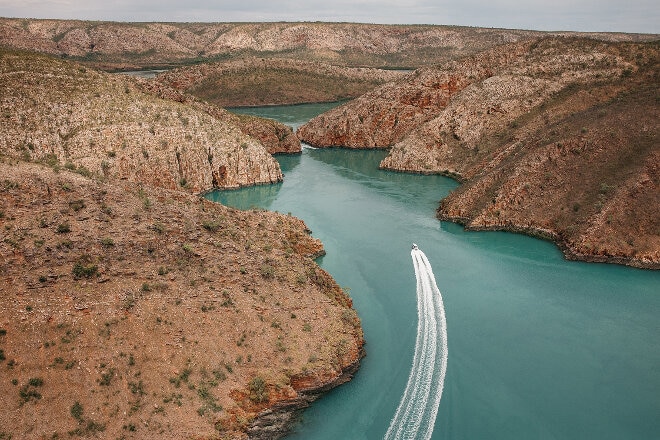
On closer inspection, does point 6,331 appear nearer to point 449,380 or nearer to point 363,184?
point 449,380

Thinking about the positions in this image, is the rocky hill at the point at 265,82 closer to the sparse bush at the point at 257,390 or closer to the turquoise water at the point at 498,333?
the turquoise water at the point at 498,333

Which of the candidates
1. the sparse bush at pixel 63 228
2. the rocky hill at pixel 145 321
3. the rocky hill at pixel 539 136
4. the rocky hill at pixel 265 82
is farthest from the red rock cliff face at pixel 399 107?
the sparse bush at pixel 63 228

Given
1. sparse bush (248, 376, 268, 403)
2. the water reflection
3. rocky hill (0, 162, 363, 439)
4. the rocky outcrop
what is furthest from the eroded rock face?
sparse bush (248, 376, 268, 403)

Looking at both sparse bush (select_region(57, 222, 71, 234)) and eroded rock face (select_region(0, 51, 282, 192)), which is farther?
eroded rock face (select_region(0, 51, 282, 192))

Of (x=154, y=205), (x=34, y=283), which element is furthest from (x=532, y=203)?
(x=34, y=283)

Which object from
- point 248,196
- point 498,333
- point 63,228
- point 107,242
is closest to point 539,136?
point 498,333

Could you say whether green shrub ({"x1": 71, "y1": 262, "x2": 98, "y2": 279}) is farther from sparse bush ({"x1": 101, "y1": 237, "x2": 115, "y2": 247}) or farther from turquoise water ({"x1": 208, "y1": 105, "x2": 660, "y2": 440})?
turquoise water ({"x1": 208, "y1": 105, "x2": 660, "y2": 440})

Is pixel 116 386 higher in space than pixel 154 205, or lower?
lower
